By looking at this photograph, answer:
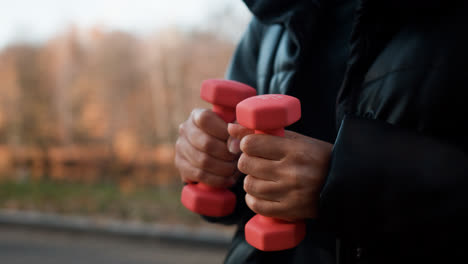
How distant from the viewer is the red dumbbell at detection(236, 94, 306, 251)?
63 cm

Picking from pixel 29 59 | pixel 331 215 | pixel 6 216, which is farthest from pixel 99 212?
pixel 331 215

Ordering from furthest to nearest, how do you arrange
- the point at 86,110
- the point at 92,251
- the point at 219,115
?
the point at 86,110 → the point at 92,251 → the point at 219,115

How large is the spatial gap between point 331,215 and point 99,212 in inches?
189

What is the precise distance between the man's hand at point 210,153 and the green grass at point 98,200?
379cm

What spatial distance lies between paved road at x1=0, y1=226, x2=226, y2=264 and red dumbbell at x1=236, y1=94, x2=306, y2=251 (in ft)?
10.4

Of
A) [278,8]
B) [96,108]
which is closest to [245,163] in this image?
[278,8]

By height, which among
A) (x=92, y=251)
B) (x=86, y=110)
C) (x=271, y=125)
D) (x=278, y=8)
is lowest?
(x=92, y=251)

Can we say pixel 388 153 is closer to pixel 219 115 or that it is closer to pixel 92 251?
pixel 219 115

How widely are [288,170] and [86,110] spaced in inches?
263

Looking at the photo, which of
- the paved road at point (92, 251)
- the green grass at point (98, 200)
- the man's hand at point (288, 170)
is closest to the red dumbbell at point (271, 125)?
the man's hand at point (288, 170)

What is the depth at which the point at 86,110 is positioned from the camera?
6.73 metres

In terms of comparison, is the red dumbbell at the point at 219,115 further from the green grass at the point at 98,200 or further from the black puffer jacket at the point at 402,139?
the green grass at the point at 98,200

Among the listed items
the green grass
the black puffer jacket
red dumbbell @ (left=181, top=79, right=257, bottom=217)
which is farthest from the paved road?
the black puffer jacket

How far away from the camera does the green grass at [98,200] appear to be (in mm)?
4742
